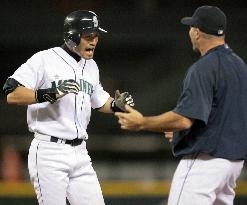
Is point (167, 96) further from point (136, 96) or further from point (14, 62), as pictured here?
point (14, 62)

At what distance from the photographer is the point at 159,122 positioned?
380cm

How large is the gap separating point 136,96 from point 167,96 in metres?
0.51

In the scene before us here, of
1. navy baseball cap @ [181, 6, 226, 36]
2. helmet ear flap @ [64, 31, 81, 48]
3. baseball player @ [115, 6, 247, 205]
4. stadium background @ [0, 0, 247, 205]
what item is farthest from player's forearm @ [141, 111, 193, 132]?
stadium background @ [0, 0, 247, 205]

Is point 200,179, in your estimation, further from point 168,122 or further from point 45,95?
point 45,95

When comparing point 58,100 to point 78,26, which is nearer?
point 58,100

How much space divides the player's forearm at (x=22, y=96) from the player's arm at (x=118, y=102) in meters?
0.60

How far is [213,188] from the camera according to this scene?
389cm

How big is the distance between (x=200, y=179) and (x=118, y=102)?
3.53 ft

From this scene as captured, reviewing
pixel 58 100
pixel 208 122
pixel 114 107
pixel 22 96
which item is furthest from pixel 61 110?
pixel 208 122

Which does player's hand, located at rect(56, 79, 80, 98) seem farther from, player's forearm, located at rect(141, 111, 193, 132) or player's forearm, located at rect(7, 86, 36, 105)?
player's forearm, located at rect(141, 111, 193, 132)

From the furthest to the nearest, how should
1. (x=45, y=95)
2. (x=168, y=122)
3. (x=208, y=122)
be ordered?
1. (x=45, y=95)
2. (x=208, y=122)
3. (x=168, y=122)

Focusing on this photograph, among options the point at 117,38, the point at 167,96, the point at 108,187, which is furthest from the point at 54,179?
the point at 117,38

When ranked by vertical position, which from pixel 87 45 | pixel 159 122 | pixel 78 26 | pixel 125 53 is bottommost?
pixel 125 53

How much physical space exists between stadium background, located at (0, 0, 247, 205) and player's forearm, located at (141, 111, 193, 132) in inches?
243
